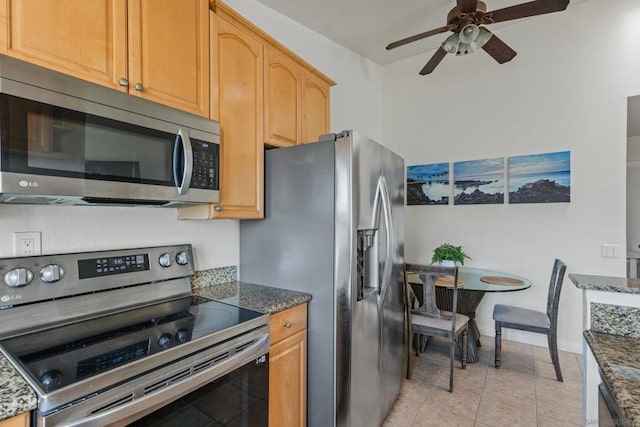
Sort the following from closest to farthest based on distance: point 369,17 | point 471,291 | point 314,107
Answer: point 314,107 → point 471,291 → point 369,17

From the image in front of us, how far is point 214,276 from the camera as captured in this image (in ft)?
6.29

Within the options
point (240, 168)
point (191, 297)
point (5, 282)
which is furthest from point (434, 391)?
point (5, 282)

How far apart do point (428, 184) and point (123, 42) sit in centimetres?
328

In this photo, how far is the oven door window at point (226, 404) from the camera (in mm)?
1028

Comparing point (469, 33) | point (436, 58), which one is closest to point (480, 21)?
point (469, 33)

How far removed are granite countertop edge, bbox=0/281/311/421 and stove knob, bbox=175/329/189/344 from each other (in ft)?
1.12

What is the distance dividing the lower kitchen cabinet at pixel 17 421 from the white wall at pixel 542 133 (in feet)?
11.8

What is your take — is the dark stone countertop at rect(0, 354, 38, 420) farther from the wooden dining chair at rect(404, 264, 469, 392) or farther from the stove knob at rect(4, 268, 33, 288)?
the wooden dining chair at rect(404, 264, 469, 392)

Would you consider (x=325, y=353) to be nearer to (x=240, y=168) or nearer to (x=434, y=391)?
(x=240, y=168)

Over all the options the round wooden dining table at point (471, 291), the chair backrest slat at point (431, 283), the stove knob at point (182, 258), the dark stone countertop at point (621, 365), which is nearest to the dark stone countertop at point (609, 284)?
the dark stone countertop at point (621, 365)

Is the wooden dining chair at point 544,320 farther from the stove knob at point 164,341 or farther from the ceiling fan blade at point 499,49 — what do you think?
the stove knob at point 164,341

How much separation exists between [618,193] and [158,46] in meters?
3.66

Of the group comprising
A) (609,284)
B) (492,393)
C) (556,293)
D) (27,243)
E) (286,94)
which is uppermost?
(286,94)

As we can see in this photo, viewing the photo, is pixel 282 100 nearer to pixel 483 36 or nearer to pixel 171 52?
pixel 171 52
